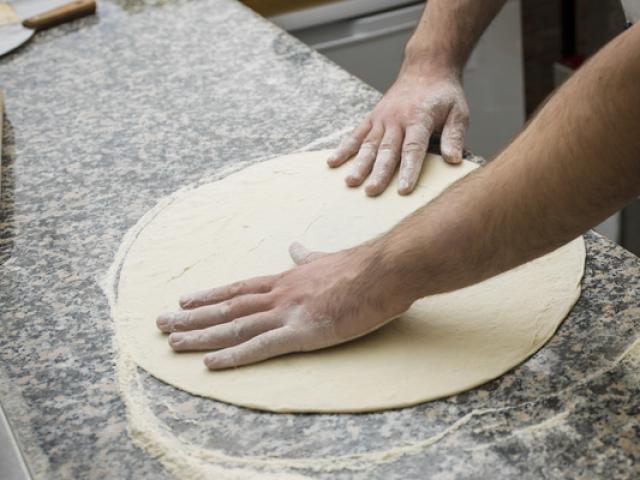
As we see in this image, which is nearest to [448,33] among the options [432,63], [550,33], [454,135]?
[432,63]

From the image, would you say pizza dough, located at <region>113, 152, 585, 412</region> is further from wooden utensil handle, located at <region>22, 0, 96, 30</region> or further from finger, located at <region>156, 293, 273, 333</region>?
wooden utensil handle, located at <region>22, 0, 96, 30</region>

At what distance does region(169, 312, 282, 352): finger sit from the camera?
1.21 meters

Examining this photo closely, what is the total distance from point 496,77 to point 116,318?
6.02 feet

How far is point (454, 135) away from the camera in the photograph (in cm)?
164

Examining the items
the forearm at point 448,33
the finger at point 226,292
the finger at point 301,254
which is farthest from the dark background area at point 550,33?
the finger at point 226,292

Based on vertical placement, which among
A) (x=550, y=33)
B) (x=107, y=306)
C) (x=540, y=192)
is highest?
(x=540, y=192)

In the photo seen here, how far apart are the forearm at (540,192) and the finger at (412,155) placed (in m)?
0.38

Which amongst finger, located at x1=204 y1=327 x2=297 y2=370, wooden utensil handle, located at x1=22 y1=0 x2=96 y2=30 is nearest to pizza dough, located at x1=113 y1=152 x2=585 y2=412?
finger, located at x1=204 y1=327 x2=297 y2=370

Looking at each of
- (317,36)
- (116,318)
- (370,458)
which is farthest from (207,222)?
(317,36)

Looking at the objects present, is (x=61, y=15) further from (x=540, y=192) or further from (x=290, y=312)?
(x=540, y=192)

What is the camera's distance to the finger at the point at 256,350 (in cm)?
119

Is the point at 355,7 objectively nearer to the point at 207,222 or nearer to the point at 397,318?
the point at 207,222

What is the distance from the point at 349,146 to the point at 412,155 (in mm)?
131

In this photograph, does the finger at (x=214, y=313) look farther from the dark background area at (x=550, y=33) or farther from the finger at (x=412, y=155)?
the dark background area at (x=550, y=33)
